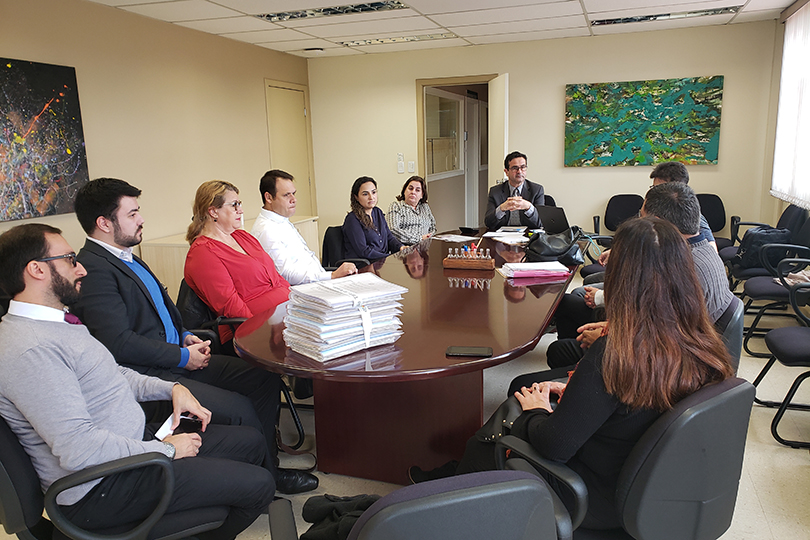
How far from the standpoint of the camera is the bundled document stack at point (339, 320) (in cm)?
181

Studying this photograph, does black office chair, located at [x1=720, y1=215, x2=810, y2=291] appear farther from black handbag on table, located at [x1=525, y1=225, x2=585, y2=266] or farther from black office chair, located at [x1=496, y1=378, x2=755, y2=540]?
black office chair, located at [x1=496, y1=378, x2=755, y2=540]

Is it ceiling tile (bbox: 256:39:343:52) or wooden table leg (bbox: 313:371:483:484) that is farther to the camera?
ceiling tile (bbox: 256:39:343:52)

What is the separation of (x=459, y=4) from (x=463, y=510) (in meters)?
4.52

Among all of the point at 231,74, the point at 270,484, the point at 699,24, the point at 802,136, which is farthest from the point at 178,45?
the point at 802,136

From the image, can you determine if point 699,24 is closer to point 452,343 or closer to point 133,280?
point 452,343

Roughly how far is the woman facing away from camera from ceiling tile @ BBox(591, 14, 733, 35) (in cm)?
507

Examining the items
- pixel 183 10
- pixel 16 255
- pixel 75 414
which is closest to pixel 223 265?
pixel 16 255

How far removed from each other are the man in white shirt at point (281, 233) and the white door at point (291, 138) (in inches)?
137

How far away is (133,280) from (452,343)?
1234 mm

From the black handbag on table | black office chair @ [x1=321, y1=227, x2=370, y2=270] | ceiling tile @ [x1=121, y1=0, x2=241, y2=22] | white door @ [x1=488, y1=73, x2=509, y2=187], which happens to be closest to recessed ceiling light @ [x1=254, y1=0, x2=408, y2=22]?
ceiling tile @ [x1=121, y1=0, x2=241, y2=22]

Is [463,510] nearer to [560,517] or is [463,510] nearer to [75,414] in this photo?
[560,517]

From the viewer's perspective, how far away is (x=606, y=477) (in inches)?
55.7

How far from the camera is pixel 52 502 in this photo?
137 cm

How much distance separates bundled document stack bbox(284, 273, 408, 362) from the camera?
181 centimetres
